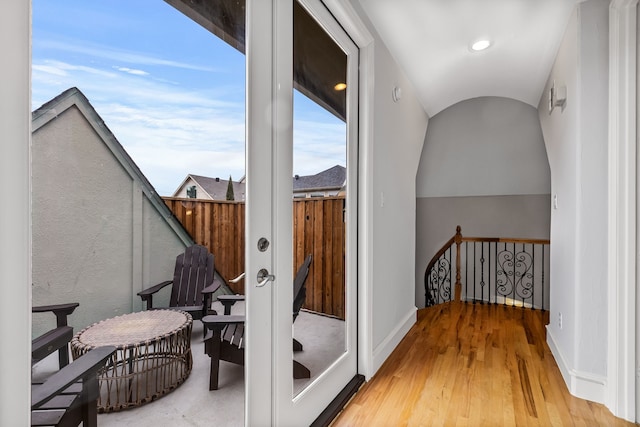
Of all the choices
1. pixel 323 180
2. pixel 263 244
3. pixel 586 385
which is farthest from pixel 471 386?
pixel 263 244

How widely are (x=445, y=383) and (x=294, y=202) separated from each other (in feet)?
5.43

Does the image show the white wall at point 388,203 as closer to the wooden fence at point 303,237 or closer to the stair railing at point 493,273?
the wooden fence at point 303,237

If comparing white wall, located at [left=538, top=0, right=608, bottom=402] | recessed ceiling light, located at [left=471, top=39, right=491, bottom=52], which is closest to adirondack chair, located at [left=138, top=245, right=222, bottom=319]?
white wall, located at [left=538, top=0, right=608, bottom=402]

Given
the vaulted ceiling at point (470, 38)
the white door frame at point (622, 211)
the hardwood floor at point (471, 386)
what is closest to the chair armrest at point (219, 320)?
the hardwood floor at point (471, 386)

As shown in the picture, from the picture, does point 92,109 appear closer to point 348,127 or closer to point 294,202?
point 294,202

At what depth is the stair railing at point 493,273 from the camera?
192 inches

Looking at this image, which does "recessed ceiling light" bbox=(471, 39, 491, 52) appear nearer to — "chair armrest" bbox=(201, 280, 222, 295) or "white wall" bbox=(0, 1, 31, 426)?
"chair armrest" bbox=(201, 280, 222, 295)

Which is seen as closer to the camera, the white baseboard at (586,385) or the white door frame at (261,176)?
the white door frame at (261,176)

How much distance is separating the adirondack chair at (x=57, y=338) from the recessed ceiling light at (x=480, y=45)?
3006 mm

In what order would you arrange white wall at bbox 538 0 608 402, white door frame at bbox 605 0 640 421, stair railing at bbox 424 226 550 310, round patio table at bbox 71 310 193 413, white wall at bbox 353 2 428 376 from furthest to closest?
stair railing at bbox 424 226 550 310 < white wall at bbox 353 2 428 376 < white wall at bbox 538 0 608 402 < white door frame at bbox 605 0 640 421 < round patio table at bbox 71 310 193 413

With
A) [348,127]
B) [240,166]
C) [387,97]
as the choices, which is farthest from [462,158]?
[240,166]

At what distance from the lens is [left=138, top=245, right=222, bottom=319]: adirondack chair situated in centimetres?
103

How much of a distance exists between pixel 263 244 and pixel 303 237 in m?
0.34

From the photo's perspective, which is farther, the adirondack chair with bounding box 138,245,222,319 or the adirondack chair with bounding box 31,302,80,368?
the adirondack chair with bounding box 138,245,222,319
